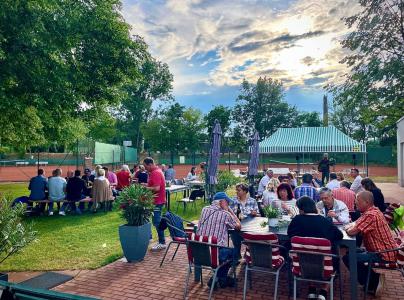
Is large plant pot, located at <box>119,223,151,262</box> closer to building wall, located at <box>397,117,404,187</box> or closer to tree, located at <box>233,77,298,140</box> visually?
building wall, located at <box>397,117,404,187</box>

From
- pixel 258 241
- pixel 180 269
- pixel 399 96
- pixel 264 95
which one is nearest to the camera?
pixel 258 241

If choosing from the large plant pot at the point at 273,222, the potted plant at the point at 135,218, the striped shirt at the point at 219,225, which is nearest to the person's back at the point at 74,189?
the potted plant at the point at 135,218

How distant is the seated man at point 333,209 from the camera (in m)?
5.04

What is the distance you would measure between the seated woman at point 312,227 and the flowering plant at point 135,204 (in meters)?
2.67

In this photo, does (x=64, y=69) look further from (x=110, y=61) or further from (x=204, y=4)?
(x=204, y=4)

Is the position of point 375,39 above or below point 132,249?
above

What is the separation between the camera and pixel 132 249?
18.9ft

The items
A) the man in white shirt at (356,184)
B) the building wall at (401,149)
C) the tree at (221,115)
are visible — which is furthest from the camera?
the tree at (221,115)

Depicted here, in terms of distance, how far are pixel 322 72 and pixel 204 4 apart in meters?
22.3

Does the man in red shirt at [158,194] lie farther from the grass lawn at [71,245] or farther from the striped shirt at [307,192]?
the striped shirt at [307,192]

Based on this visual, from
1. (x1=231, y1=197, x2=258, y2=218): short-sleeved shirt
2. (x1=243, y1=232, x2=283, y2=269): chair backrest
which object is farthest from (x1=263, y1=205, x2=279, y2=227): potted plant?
(x1=231, y1=197, x2=258, y2=218): short-sleeved shirt

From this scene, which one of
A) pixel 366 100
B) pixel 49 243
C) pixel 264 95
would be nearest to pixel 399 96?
pixel 366 100

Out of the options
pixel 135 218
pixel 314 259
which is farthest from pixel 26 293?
pixel 135 218

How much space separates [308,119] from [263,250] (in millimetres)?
49128
